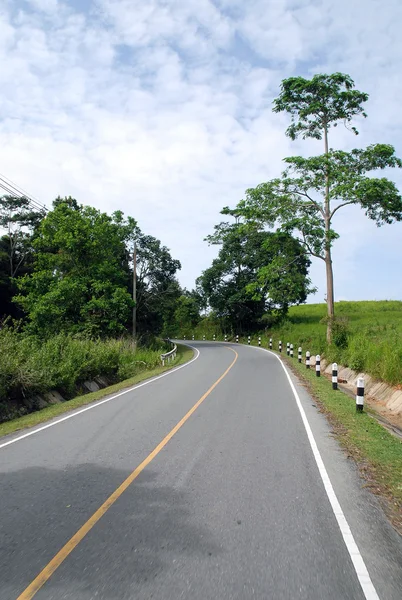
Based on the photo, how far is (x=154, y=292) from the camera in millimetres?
Result: 47844

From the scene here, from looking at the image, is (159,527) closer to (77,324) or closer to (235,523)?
(235,523)

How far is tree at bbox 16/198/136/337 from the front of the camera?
32.6 metres

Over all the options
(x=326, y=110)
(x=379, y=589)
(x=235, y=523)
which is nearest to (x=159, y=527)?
(x=235, y=523)

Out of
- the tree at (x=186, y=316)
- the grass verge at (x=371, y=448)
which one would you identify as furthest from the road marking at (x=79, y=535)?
the tree at (x=186, y=316)

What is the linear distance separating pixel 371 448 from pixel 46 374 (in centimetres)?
1120

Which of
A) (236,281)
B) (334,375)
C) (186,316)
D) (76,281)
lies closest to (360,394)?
(334,375)

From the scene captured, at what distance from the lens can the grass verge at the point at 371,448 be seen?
5586 mm

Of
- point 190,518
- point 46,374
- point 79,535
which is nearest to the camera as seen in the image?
point 79,535

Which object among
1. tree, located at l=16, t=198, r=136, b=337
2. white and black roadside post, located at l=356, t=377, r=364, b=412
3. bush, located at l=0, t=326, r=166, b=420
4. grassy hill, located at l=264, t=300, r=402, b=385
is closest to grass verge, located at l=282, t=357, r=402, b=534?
white and black roadside post, located at l=356, t=377, r=364, b=412

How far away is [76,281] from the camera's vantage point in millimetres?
34156

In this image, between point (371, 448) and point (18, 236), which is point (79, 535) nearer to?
point (371, 448)

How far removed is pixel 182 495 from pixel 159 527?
0.92 meters

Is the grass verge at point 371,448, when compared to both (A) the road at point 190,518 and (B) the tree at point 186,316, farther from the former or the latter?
(B) the tree at point 186,316

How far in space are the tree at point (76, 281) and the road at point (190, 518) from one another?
2484 centimetres
